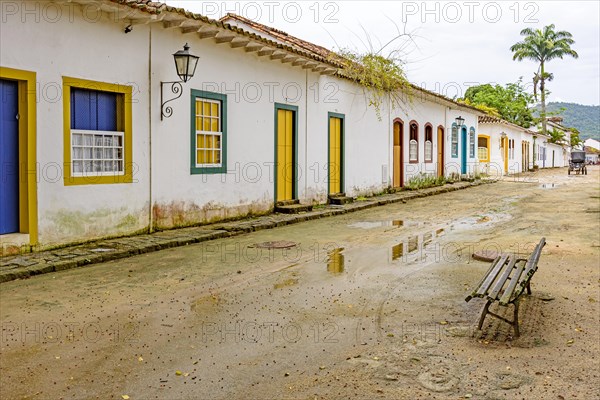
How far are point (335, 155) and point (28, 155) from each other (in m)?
9.61

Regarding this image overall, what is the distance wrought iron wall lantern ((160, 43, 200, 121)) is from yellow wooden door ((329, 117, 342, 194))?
6431 mm

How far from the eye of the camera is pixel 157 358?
4.27 metres

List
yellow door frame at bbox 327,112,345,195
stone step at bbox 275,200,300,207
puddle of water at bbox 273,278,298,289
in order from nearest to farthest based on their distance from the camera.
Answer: puddle of water at bbox 273,278,298,289 < stone step at bbox 275,200,300,207 < yellow door frame at bbox 327,112,345,195

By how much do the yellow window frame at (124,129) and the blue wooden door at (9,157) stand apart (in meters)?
0.68

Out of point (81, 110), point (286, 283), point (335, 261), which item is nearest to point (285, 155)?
point (81, 110)

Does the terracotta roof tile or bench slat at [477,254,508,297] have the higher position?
the terracotta roof tile

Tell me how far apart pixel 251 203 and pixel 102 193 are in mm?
4112

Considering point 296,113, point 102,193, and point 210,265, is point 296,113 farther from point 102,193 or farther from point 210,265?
point 210,265

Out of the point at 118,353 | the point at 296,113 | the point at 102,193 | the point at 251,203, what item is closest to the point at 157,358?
the point at 118,353

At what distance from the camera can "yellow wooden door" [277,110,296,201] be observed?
13930 millimetres

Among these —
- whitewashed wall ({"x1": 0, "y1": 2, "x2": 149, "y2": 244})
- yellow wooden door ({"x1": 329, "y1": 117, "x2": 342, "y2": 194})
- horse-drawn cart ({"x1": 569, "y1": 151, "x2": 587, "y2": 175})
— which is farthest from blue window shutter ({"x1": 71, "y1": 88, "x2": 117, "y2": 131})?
horse-drawn cart ({"x1": 569, "y1": 151, "x2": 587, "y2": 175})

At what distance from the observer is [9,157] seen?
317 inches

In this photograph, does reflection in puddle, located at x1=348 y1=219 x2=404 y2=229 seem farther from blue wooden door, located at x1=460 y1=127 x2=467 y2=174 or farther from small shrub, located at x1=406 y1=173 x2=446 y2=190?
blue wooden door, located at x1=460 y1=127 x2=467 y2=174

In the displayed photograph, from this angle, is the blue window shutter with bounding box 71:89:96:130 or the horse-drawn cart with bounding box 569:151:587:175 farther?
the horse-drawn cart with bounding box 569:151:587:175
